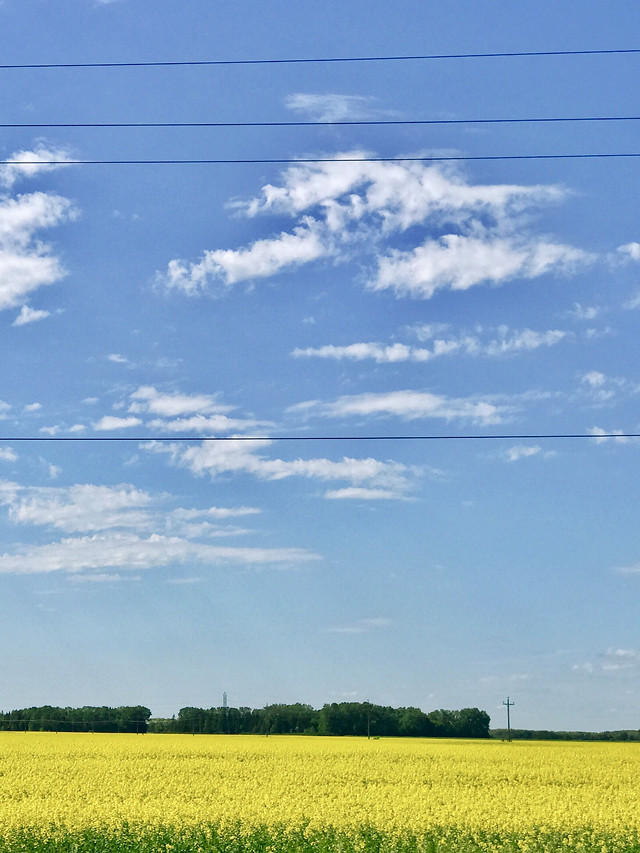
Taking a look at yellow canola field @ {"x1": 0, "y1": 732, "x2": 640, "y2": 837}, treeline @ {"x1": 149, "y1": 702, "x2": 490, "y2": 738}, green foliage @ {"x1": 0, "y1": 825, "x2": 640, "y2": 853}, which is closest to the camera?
green foliage @ {"x1": 0, "y1": 825, "x2": 640, "y2": 853}

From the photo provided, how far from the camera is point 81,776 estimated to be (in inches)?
1549

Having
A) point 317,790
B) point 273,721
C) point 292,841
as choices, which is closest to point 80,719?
point 273,721

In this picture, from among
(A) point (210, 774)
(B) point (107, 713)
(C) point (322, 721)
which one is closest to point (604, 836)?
(A) point (210, 774)

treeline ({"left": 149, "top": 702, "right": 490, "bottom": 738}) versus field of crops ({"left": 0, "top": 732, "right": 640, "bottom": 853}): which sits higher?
field of crops ({"left": 0, "top": 732, "right": 640, "bottom": 853})

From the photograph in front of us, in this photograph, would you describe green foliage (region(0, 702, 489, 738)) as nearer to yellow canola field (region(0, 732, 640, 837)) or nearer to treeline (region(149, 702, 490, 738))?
treeline (region(149, 702, 490, 738))

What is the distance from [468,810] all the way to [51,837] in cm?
1222

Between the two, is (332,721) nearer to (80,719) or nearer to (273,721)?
(273,721)

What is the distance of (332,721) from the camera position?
106m

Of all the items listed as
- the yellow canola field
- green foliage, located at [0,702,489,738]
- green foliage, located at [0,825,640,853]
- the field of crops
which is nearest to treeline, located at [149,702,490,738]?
green foliage, located at [0,702,489,738]

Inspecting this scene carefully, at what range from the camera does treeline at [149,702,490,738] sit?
105 meters

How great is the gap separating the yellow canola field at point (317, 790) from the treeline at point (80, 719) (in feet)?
167

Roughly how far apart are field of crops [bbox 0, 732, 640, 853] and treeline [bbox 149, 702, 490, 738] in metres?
53.9

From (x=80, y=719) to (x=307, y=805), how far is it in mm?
91246

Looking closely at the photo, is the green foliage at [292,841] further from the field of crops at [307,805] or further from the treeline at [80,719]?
the treeline at [80,719]
